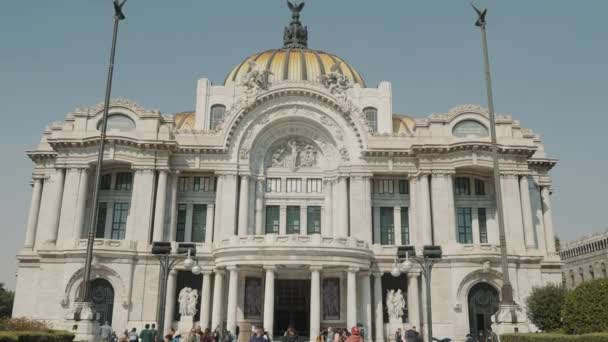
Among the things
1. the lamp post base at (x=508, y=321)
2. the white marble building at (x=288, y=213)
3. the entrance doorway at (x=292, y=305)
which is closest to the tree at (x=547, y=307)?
the white marble building at (x=288, y=213)

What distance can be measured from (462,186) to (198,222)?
2414 centimetres

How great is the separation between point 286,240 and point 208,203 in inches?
449

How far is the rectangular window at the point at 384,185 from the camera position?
4962cm

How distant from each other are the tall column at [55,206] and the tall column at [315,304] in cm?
2217

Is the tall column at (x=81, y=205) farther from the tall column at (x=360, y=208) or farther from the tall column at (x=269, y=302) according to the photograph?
the tall column at (x=360, y=208)

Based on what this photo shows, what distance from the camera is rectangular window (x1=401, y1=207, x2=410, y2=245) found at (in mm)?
48375

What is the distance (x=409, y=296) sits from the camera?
4550 centimetres

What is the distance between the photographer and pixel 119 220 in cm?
4762

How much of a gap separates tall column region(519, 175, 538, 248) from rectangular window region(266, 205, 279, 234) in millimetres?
21522

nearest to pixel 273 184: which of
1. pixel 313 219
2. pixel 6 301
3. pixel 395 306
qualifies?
pixel 313 219

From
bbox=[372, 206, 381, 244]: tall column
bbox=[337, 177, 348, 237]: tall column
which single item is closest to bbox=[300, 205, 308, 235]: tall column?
bbox=[337, 177, 348, 237]: tall column

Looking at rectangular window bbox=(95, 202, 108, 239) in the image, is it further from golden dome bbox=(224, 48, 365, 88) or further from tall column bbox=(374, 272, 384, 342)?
tall column bbox=(374, 272, 384, 342)

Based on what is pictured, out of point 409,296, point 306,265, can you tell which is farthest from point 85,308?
point 409,296

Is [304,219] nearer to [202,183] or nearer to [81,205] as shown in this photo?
[202,183]
